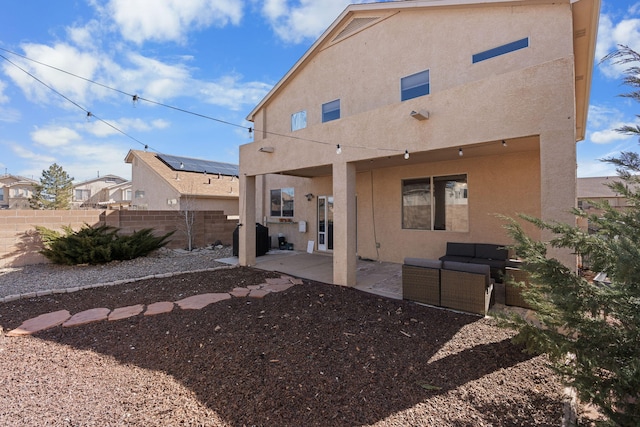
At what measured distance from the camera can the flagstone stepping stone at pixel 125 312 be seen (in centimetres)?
498

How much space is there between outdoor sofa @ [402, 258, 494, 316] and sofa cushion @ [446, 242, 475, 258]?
2.39 metres

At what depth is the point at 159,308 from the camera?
210 inches

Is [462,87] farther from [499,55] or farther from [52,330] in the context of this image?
[52,330]

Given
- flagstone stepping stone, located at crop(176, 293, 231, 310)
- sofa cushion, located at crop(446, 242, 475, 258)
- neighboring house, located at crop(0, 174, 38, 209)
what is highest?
neighboring house, located at crop(0, 174, 38, 209)

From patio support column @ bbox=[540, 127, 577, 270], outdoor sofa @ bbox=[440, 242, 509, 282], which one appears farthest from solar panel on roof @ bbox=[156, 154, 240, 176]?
patio support column @ bbox=[540, 127, 577, 270]

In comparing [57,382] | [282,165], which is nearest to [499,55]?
[282,165]

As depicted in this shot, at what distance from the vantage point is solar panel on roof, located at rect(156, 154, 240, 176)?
2017cm

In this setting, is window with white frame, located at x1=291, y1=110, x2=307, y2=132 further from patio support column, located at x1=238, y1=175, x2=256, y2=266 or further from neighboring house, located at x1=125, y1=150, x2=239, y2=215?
neighboring house, located at x1=125, y1=150, x2=239, y2=215

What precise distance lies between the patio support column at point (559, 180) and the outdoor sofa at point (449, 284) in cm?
114

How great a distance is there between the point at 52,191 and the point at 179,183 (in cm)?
2218

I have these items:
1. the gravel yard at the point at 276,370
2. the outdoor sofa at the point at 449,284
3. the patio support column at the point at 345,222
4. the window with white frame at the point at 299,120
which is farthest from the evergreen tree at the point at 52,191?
the outdoor sofa at the point at 449,284

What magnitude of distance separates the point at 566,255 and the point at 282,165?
6.50m

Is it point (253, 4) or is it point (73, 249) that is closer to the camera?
point (73, 249)

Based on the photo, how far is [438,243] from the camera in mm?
8664
